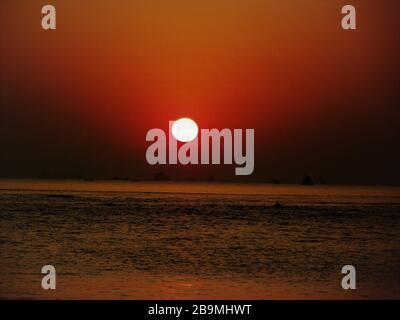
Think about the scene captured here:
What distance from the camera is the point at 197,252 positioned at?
1170cm

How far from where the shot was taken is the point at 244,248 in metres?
12.5

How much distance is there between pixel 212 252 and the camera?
1163 cm

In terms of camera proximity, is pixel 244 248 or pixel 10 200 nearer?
pixel 244 248

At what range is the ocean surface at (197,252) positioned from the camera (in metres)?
6.30

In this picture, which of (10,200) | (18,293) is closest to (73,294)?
(18,293)

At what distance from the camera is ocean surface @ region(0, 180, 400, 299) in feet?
20.7

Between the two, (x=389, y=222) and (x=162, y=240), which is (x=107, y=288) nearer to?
(x=162, y=240)

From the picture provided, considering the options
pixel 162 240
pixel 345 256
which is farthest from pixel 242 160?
pixel 162 240

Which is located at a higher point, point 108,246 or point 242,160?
point 242,160

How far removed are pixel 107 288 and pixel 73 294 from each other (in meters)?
0.81

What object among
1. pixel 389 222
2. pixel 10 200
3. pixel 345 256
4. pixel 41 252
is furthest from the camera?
pixel 10 200

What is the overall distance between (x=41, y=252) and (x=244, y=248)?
3.68 metres
